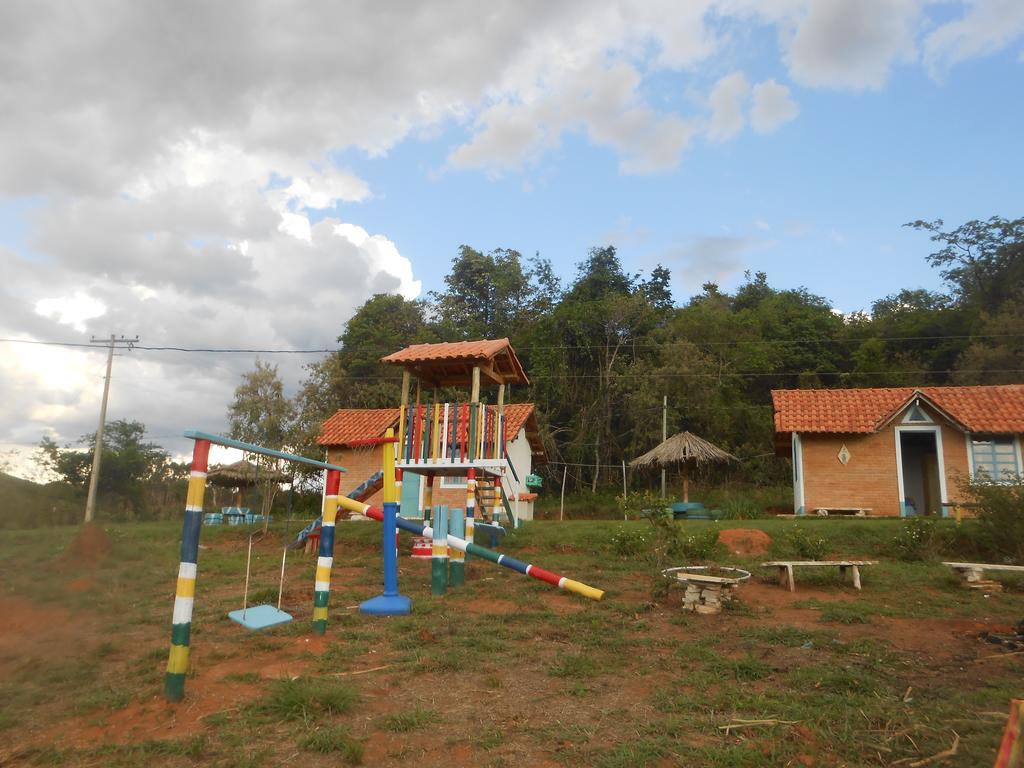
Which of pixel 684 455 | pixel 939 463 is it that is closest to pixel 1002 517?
pixel 939 463

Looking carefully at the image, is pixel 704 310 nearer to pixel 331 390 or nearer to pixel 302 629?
pixel 331 390

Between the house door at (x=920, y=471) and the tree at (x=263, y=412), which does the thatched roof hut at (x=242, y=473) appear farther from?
the house door at (x=920, y=471)

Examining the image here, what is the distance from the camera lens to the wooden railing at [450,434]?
14.7 m

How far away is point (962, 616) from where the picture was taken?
8.34 metres

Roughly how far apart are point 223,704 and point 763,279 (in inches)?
1934

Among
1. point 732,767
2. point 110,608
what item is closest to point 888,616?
point 732,767

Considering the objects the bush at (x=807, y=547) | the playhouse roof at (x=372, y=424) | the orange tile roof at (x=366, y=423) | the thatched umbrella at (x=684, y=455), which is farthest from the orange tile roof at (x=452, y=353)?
the thatched umbrella at (x=684, y=455)

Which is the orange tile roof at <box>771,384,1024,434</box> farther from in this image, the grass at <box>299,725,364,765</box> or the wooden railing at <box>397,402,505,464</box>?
the grass at <box>299,725,364,765</box>

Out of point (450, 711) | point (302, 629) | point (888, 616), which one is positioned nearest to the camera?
point (450, 711)

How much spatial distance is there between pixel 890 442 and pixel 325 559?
56.2 ft

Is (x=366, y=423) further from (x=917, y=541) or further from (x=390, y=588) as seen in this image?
(x=917, y=541)

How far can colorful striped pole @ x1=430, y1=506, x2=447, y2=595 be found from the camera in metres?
9.74

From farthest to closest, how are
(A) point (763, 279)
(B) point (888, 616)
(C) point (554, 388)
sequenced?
(A) point (763, 279) → (C) point (554, 388) → (B) point (888, 616)

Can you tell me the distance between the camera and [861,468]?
19.2m
